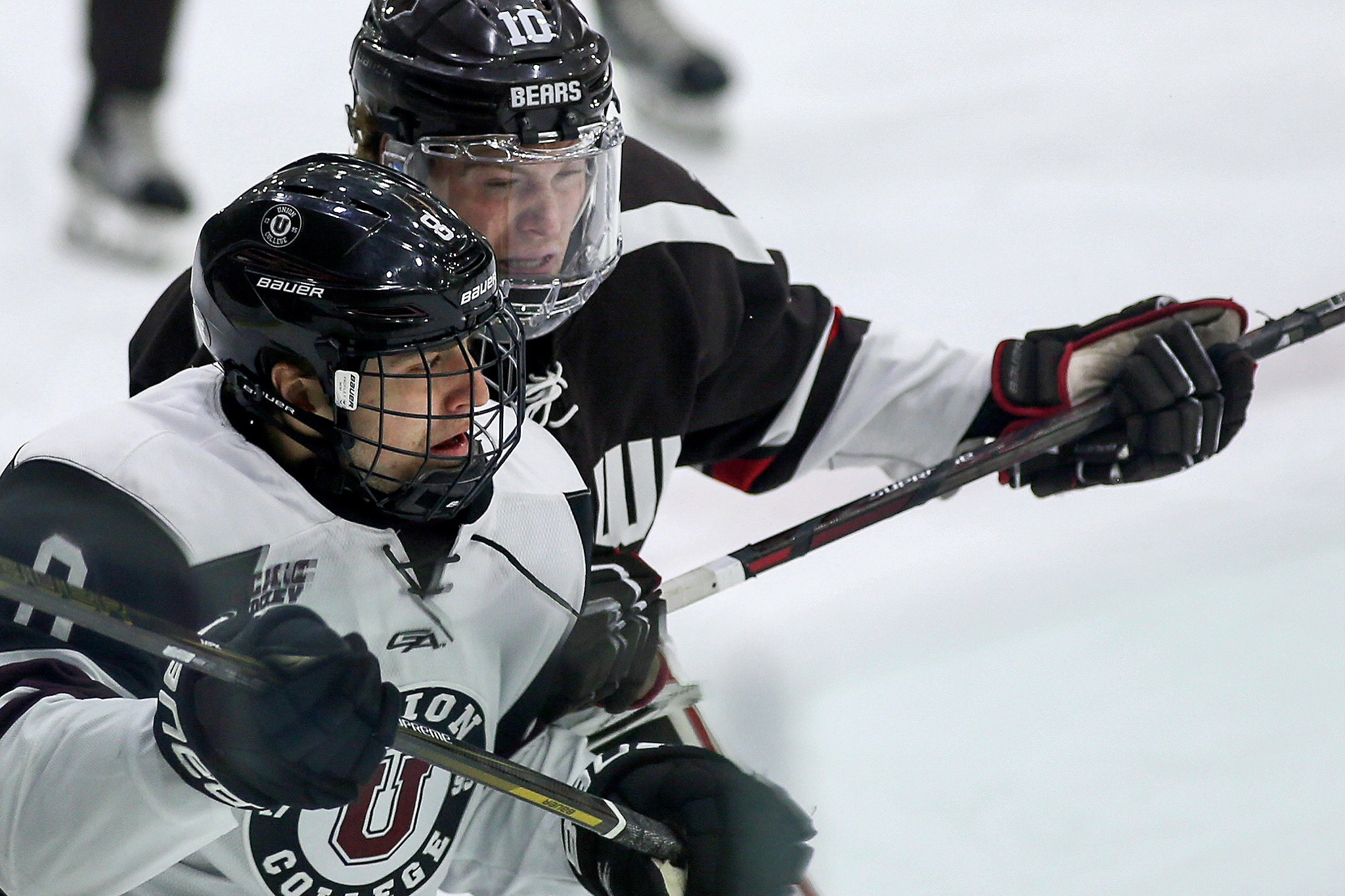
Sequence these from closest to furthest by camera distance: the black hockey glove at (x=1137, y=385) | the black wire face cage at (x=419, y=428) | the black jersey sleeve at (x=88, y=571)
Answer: the black jersey sleeve at (x=88, y=571) → the black wire face cage at (x=419, y=428) → the black hockey glove at (x=1137, y=385)

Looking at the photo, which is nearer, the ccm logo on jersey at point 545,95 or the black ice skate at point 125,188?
the ccm logo on jersey at point 545,95

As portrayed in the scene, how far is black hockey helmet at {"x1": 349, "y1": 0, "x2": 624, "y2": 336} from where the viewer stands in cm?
177

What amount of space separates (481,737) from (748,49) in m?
2.37

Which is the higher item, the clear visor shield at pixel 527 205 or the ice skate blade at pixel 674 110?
the clear visor shield at pixel 527 205

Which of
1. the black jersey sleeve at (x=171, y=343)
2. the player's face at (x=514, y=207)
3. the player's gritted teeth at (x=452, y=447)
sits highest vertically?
the player's face at (x=514, y=207)

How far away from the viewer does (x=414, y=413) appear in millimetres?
1410

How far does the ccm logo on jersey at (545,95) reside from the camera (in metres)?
1.76

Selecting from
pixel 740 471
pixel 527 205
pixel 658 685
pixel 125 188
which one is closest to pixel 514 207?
pixel 527 205

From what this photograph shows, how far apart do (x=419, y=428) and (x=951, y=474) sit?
1.04 metres

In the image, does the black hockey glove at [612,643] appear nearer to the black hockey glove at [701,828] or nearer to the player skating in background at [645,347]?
the player skating in background at [645,347]

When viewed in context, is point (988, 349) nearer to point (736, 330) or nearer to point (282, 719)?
point (736, 330)

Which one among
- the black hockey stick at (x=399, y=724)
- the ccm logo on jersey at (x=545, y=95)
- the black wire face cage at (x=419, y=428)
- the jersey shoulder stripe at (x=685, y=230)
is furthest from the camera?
the jersey shoulder stripe at (x=685, y=230)

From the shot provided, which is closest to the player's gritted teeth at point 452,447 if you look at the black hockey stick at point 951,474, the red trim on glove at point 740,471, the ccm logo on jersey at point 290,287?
the ccm logo on jersey at point 290,287

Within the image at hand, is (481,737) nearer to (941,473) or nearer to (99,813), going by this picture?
(99,813)
